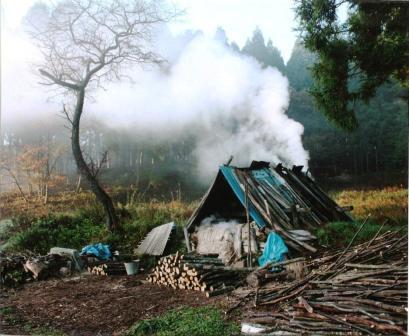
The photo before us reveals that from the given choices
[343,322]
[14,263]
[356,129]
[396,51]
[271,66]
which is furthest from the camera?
[271,66]

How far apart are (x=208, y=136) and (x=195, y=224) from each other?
2394mm

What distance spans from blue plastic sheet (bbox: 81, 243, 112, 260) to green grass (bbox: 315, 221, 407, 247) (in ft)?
17.0

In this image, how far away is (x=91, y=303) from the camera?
768 centimetres

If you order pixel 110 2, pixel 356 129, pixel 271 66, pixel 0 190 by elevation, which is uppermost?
pixel 110 2

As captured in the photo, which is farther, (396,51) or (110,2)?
(110,2)

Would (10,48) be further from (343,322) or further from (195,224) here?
(343,322)

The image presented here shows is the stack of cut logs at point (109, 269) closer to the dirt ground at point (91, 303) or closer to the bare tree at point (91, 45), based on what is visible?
the dirt ground at point (91, 303)

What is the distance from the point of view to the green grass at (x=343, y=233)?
8.20 metres

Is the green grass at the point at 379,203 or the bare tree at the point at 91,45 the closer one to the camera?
the green grass at the point at 379,203

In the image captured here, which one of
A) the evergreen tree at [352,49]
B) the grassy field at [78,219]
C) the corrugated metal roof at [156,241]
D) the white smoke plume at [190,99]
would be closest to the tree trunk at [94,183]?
the grassy field at [78,219]

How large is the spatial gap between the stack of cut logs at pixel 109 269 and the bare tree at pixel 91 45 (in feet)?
6.19

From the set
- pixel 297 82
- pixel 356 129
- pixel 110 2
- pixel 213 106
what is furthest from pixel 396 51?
pixel 110 2

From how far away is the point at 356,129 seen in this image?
9.23 metres

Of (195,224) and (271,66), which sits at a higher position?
(271,66)
